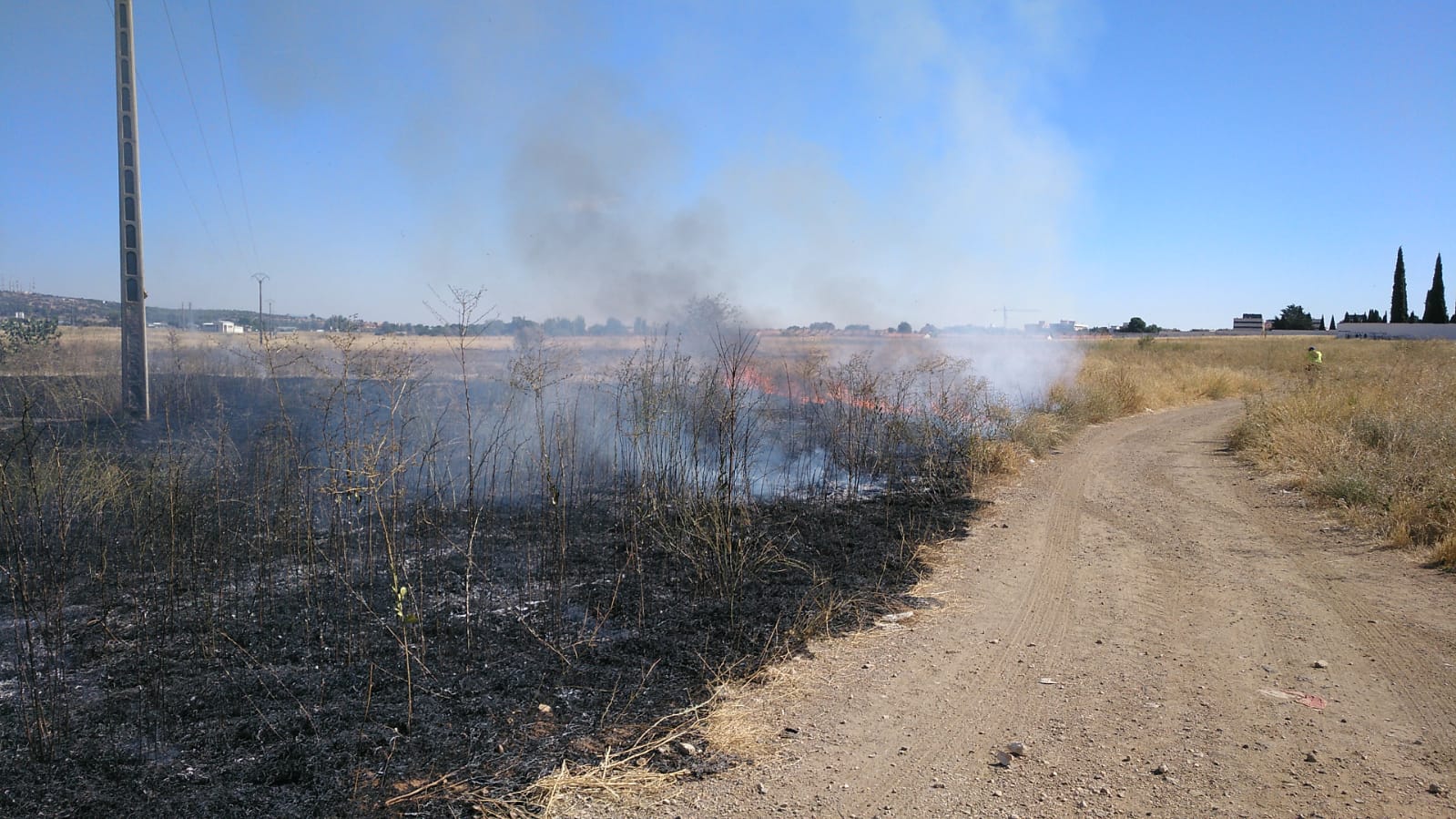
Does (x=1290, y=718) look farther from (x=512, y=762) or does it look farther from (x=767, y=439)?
(x=767, y=439)

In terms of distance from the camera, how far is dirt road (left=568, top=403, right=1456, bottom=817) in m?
3.19

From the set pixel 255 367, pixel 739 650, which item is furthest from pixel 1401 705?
pixel 255 367

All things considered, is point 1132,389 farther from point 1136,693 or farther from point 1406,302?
point 1406,302

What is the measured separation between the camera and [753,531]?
24.1ft

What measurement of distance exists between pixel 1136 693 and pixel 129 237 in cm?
1278

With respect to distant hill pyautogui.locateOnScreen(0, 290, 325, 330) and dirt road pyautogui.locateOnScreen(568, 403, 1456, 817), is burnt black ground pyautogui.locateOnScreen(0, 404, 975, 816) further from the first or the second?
distant hill pyautogui.locateOnScreen(0, 290, 325, 330)

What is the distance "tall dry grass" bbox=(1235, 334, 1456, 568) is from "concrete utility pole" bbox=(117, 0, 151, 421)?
47.6 ft

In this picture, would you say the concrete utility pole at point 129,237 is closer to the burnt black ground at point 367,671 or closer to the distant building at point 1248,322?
the burnt black ground at point 367,671

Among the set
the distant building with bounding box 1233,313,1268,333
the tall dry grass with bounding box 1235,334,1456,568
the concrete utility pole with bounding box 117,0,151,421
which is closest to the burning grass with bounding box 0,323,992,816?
the concrete utility pole with bounding box 117,0,151,421

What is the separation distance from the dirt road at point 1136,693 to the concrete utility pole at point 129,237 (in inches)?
419

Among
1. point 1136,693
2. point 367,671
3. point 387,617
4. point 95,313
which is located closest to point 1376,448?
point 1136,693

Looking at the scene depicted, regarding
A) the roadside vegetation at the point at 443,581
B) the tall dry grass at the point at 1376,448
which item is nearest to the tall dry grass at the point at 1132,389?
the roadside vegetation at the point at 443,581

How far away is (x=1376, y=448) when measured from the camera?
9.86 meters

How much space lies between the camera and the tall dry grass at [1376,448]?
7215 millimetres
